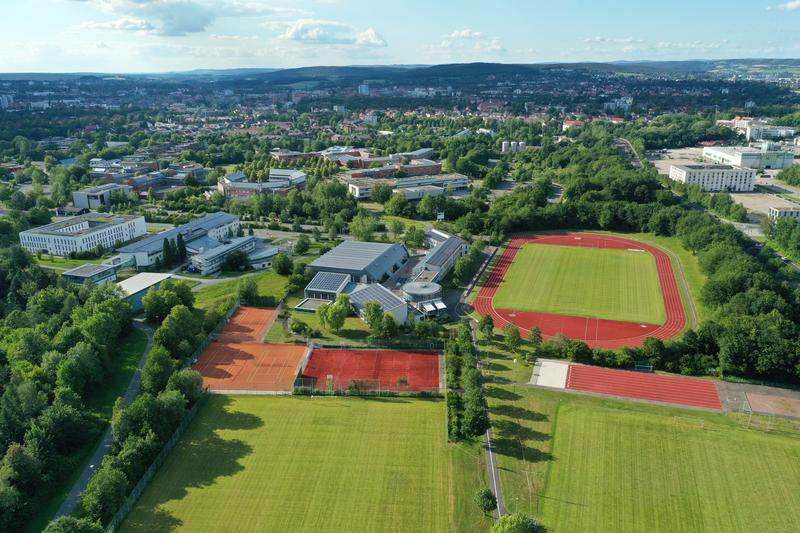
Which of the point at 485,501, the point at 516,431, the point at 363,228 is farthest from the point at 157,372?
the point at 363,228

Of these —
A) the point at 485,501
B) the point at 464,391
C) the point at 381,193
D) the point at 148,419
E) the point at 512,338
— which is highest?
the point at 381,193

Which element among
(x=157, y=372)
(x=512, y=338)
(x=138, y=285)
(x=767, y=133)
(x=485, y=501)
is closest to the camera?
(x=485, y=501)

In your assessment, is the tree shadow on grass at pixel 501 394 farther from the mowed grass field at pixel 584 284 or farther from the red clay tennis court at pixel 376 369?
the mowed grass field at pixel 584 284

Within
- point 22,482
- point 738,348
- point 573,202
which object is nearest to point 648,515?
point 738,348

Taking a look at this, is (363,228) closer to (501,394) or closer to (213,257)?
(213,257)

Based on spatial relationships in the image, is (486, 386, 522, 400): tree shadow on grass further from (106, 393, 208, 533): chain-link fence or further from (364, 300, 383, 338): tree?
(106, 393, 208, 533): chain-link fence

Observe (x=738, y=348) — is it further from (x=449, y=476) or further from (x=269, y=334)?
(x=269, y=334)
